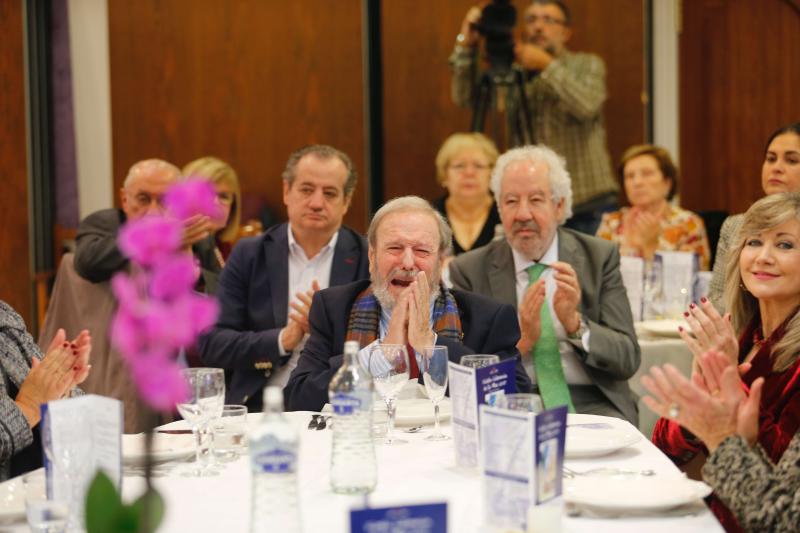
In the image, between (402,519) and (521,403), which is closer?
(402,519)

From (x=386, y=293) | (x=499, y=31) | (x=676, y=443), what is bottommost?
(x=676, y=443)

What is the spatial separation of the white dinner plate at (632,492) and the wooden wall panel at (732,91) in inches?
202

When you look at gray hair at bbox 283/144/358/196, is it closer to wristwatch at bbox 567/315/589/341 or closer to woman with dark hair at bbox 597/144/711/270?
wristwatch at bbox 567/315/589/341

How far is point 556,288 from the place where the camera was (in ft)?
11.7

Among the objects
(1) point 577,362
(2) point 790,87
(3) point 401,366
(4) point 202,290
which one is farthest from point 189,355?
(2) point 790,87

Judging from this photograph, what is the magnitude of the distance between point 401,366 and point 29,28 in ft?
15.9

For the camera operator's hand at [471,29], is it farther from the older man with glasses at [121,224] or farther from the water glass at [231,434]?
the water glass at [231,434]

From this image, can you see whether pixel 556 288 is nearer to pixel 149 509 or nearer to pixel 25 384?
pixel 25 384

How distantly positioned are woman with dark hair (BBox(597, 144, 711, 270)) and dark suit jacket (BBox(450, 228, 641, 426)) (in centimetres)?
143

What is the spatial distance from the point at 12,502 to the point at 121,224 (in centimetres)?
285

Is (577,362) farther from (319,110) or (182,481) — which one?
(319,110)

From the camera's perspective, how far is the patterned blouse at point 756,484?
1.83 metres

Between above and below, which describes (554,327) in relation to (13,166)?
below

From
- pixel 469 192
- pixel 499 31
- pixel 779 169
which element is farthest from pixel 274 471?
pixel 499 31
